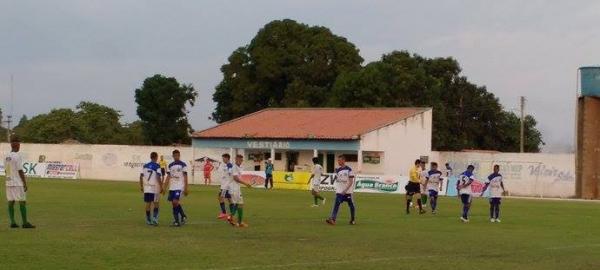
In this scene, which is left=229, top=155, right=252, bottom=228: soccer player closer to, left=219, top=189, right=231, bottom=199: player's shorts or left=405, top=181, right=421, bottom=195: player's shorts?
left=219, top=189, right=231, bottom=199: player's shorts

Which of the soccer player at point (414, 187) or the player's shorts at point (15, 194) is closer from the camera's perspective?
the player's shorts at point (15, 194)

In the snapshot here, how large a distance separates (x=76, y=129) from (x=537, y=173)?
235ft

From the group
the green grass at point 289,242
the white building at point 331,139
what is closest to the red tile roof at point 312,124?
the white building at point 331,139

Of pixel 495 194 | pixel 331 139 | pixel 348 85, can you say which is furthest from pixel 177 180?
pixel 348 85

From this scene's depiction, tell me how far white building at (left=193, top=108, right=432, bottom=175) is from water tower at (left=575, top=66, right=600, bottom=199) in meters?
13.8

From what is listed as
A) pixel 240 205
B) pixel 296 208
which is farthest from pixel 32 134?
pixel 240 205

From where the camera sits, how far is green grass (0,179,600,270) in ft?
53.0

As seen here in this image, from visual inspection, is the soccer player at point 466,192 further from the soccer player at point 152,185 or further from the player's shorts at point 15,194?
the player's shorts at point 15,194

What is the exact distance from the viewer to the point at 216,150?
244 feet

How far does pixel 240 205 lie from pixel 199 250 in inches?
283

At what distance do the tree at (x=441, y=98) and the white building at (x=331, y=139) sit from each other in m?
12.0

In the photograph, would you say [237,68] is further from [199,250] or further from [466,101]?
[199,250]

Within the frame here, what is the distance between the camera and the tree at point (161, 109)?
103500mm

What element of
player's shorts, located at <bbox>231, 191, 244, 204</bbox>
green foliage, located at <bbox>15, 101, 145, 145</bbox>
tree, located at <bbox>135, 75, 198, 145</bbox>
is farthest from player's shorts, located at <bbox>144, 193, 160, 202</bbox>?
green foliage, located at <bbox>15, 101, 145, 145</bbox>
